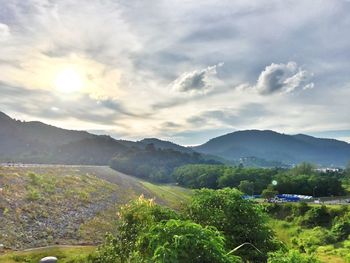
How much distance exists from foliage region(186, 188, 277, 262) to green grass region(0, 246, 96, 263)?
23356 millimetres

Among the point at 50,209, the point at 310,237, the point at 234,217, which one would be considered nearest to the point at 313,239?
the point at 310,237

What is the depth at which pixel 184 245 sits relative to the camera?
374 inches

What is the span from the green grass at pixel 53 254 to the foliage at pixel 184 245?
99.4ft

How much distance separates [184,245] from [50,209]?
209 feet

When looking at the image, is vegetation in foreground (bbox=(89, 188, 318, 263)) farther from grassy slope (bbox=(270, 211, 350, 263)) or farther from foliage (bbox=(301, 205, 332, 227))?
foliage (bbox=(301, 205, 332, 227))

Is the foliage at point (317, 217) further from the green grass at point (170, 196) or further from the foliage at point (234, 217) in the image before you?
the foliage at point (234, 217)

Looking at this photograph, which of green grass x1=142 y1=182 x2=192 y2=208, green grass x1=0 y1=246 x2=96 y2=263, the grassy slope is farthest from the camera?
green grass x1=142 y1=182 x2=192 y2=208

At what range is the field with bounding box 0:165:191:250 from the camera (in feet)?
181

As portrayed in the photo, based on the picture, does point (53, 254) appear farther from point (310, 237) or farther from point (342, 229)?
point (342, 229)

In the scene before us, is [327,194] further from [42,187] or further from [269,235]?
[269,235]

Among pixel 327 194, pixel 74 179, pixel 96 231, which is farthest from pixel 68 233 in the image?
pixel 327 194

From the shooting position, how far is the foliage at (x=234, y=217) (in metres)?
17.2

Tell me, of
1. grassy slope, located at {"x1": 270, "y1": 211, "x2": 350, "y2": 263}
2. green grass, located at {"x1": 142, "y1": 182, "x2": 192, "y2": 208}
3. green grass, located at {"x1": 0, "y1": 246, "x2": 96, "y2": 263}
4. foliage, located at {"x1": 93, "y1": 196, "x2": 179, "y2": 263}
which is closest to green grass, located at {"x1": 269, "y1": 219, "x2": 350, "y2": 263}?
grassy slope, located at {"x1": 270, "y1": 211, "x2": 350, "y2": 263}

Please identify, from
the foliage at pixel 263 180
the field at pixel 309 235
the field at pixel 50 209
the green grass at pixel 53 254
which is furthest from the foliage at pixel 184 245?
the foliage at pixel 263 180
